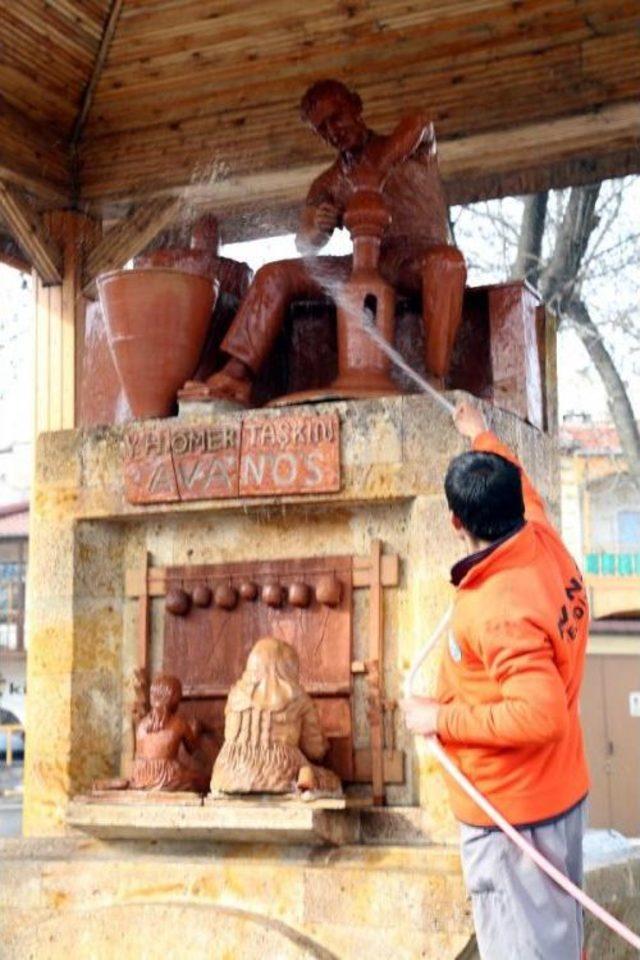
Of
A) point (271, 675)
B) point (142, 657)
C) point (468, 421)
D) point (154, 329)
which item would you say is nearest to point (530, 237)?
point (154, 329)

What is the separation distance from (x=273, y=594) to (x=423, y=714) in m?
1.75

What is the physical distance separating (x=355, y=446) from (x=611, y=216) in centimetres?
762

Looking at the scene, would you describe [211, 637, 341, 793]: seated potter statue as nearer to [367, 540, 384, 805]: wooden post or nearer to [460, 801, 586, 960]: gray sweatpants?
[367, 540, 384, 805]: wooden post

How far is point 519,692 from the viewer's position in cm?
283

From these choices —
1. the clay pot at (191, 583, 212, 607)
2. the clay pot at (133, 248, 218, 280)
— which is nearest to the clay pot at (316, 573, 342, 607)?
the clay pot at (191, 583, 212, 607)

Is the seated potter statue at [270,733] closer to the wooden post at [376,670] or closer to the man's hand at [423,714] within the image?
the wooden post at [376,670]

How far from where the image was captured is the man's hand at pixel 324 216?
17.3 feet

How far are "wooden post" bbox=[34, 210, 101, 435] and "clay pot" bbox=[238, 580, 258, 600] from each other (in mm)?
2958

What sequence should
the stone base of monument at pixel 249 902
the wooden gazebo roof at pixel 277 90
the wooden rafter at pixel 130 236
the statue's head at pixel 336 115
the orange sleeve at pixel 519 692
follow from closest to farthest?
the orange sleeve at pixel 519 692 → the stone base of monument at pixel 249 902 → the statue's head at pixel 336 115 → the wooden gazebo roof at pixel 277 90 → the wooden rafter at pixel 130 236

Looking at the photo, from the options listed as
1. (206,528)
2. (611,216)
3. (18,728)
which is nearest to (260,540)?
(206,528)

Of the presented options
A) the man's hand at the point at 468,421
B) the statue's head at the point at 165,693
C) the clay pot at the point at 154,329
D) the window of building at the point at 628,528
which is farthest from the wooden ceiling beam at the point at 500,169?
the window of building at the point at 628,528

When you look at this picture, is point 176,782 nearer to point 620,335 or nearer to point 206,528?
point 206,528

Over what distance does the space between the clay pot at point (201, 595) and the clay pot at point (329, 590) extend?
0.43 m

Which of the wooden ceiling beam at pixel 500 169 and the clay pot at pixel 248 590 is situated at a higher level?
the wooden ceiling beam at pixel 500 169
